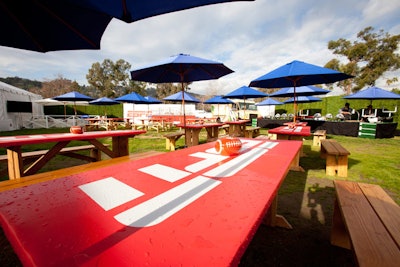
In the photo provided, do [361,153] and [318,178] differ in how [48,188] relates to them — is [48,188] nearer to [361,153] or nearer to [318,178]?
[318,178]

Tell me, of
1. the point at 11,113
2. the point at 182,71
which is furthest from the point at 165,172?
the point at 11,113

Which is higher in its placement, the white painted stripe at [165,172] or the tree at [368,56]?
the tree at [368,56]

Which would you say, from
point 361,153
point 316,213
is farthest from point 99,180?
point 361,153

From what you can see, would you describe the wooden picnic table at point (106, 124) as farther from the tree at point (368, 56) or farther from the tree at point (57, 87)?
the tree at point (57, 87)

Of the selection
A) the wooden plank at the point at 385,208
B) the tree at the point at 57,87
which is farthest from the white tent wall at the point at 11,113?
the tree at the point at 57,87

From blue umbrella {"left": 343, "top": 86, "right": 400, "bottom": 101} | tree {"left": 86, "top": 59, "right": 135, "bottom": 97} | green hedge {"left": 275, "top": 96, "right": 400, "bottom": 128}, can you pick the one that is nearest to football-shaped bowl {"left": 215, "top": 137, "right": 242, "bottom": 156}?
blue umbrella {"left": 343, "top": 86, "right": 400, "bottom": 101}

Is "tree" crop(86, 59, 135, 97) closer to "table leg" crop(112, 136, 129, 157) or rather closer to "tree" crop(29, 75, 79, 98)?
"tree" crop(29, 75, 79, 98)

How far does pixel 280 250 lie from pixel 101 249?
176 centimetres

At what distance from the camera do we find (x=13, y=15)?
1822 mm

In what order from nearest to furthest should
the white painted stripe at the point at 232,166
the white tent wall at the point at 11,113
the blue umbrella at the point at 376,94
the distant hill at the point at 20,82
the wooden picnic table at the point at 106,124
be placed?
the white painted stripe at the point at 232,166, the blue umbrella at the point at 376,94, the wooden picnic table at the point at 106,124, the white tent wall at the point at 11,113, the distant hill at the point at 20,82

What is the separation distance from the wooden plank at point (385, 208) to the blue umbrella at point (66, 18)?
1779 millimetres

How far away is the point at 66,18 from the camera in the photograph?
1954 millimetres

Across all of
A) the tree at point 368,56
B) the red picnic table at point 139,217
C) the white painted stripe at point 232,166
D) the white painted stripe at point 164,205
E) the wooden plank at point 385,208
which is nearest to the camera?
the red picnic table at point 139,217

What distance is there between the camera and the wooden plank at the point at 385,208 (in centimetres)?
113
